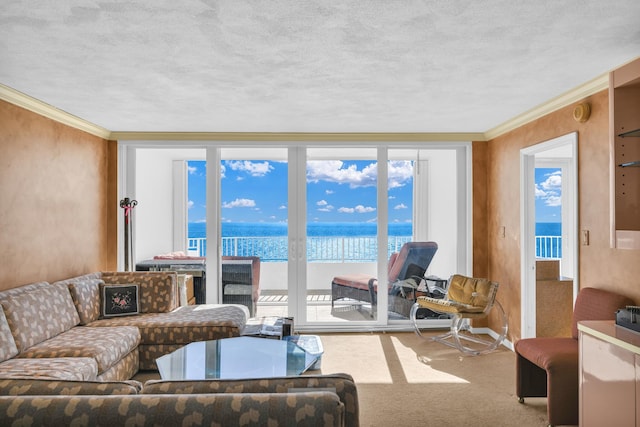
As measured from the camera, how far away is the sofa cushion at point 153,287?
450 centimetres

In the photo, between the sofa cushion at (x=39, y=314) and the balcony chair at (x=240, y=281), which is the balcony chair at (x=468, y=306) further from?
the sofa cushion at (x=39, y=314)

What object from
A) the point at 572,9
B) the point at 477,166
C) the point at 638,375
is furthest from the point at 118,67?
the point at 477,166

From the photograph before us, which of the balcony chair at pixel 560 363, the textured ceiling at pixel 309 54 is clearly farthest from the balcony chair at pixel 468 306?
the textured ceiling at pixel 309 54

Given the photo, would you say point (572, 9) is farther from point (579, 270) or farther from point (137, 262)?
point (137, 262)

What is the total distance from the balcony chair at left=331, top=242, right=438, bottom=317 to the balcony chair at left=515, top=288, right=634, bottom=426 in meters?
2.21

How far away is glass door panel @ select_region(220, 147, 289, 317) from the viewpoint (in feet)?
18.1

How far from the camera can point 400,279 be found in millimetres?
5559

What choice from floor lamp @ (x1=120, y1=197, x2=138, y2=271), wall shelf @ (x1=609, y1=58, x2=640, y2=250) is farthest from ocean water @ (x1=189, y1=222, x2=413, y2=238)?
wall shelf @ (x1=609, y1=58, x2=640, y2=250)

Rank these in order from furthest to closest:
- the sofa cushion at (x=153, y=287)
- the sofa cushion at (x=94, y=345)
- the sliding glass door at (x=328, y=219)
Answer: the sliding glass door at (x=328, y=219)
the sofa cushion at (x=153, y=287)
the sofa cushion at (x=94, y=345)

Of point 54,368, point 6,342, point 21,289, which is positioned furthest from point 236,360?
point 21,289

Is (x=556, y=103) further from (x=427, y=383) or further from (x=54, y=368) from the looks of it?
(x=54, y=368)

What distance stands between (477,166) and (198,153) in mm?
3624

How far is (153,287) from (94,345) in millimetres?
1277

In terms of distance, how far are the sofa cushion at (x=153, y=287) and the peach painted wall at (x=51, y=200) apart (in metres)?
0.50
